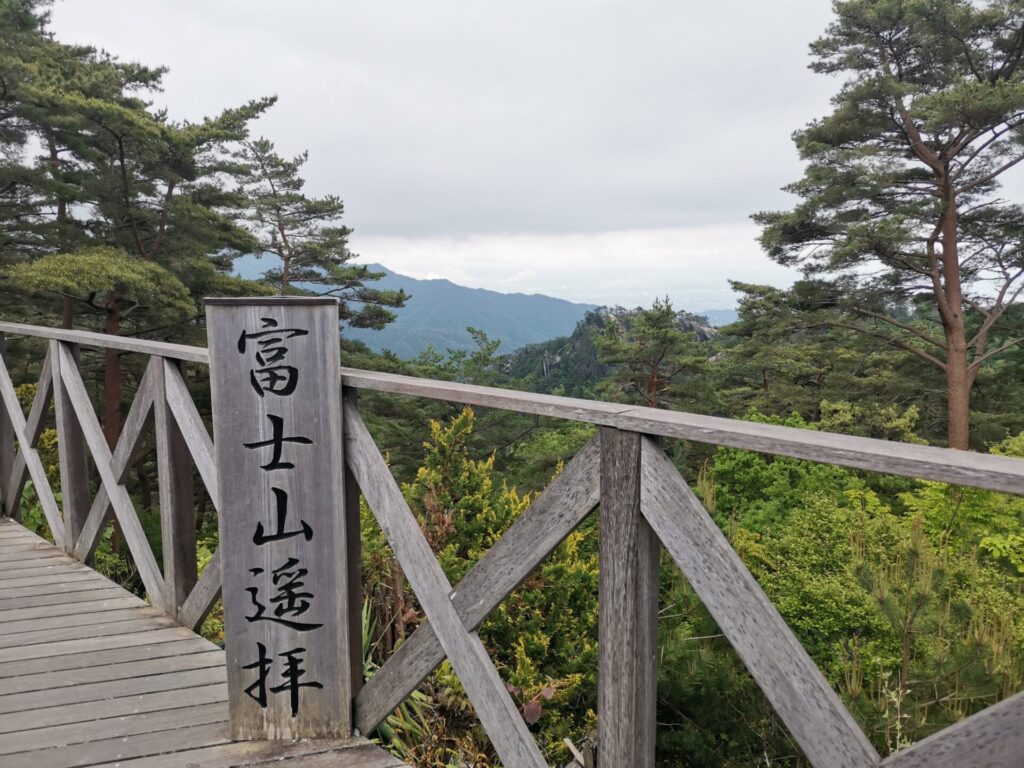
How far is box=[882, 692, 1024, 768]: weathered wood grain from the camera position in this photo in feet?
2.89

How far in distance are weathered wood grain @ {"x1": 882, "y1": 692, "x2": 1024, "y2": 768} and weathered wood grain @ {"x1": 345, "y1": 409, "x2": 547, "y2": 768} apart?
80 cm

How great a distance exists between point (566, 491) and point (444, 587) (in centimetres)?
45

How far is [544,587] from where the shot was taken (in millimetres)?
3260

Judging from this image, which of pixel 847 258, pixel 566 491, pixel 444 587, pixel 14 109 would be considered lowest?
pixel 444 587

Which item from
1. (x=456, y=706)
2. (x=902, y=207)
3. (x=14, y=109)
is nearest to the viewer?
(x=456, y=706)

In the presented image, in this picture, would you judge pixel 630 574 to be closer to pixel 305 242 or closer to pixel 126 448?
pixel 126 448

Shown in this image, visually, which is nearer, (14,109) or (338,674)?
(338,674)

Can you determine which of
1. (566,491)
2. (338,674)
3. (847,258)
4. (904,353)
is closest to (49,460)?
(338,674)

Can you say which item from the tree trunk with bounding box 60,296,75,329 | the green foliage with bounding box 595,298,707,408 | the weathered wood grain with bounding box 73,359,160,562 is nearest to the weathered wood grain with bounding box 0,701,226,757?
the weathered wood grain with bounding box 73,359,160,562

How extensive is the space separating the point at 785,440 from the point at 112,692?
217 cm

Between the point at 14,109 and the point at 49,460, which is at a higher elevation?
the point at 14,109

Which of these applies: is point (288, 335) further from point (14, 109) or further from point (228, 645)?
point (14, 109)

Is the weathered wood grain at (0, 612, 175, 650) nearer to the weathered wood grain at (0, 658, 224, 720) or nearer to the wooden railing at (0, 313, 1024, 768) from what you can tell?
the weathered wood grain at (0, 658, 224, 720)

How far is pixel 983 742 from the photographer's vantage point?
0.90 m
